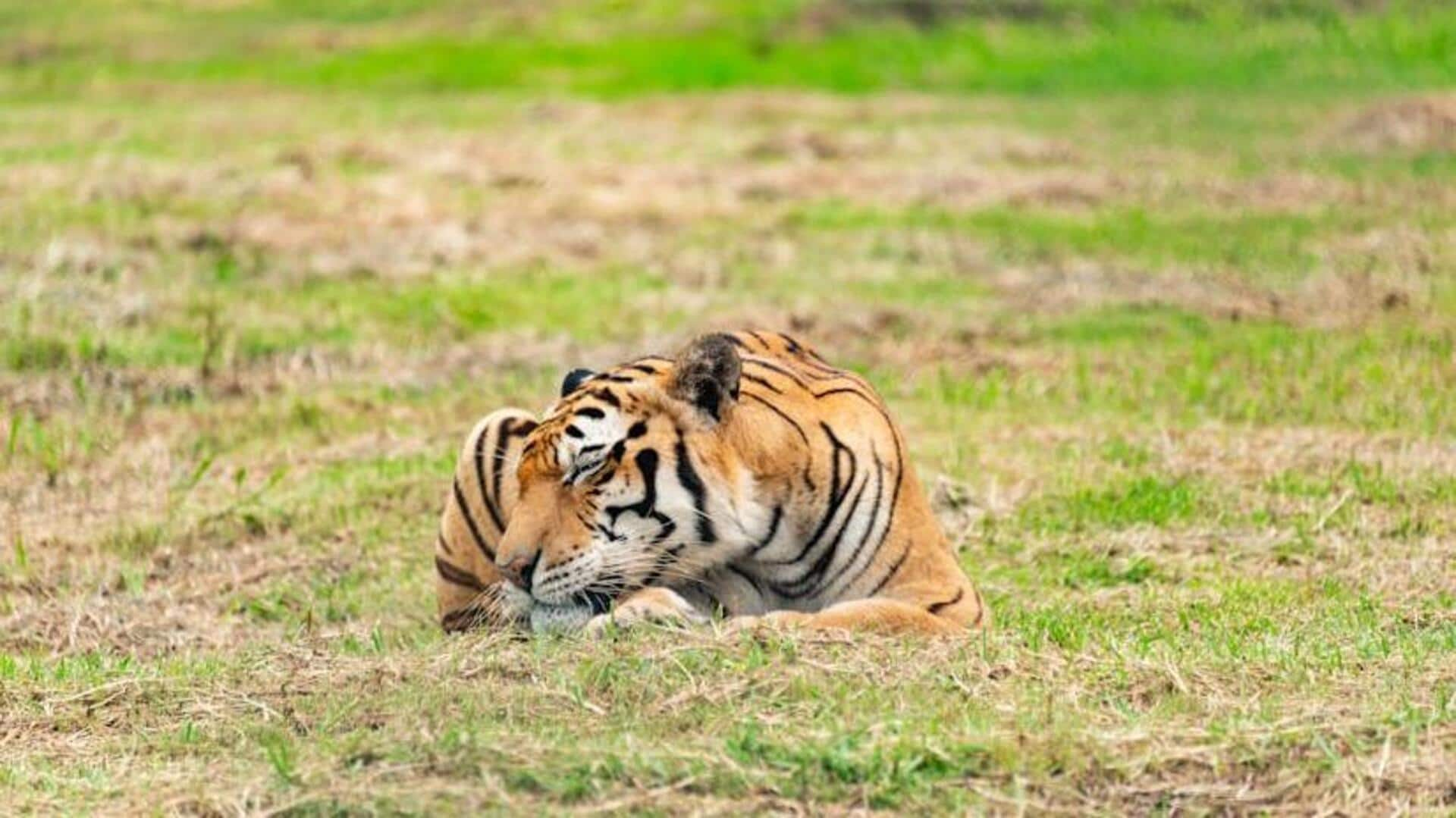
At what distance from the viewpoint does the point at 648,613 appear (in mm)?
7105

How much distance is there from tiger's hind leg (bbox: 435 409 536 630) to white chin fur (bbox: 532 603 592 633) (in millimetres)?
676

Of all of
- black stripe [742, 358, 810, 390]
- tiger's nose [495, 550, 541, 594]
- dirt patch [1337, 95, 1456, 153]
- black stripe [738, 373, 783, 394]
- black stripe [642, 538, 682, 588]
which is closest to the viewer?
tiger's nose [495, 550, 541, 594]

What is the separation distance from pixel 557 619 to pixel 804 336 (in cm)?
746

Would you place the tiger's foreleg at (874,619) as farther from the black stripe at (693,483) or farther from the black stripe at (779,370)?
the black stripe at (779,370)

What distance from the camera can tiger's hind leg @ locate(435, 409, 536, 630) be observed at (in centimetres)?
809

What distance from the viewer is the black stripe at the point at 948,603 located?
7.47 metres

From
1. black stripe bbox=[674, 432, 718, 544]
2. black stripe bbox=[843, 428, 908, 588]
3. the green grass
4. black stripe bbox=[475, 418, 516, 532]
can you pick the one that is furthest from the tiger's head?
the green grass

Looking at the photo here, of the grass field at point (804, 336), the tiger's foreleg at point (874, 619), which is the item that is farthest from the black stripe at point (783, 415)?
the grass field at point (804, 336)

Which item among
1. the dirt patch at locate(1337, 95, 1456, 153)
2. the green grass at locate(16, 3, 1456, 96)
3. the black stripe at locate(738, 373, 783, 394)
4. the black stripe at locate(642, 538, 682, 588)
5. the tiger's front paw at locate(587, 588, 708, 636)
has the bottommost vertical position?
the green grass at locate(16, 3, 1456, 96)

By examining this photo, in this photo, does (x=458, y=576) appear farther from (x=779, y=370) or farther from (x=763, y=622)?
(x=763, y=622)

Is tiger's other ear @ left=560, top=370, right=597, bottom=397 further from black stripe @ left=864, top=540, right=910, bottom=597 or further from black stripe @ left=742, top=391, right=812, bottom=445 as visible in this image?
black stripe @ left=864, top=540, right=910, bottom=597

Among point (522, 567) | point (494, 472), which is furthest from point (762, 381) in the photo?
point (494, 472)

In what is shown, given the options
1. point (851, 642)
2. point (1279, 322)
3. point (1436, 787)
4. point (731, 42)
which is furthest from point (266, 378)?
point (731, 42)

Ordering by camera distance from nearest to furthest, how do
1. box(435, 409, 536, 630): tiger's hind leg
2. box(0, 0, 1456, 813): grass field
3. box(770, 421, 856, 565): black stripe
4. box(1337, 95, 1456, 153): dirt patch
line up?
box(0, 0, 1456, 813): grass field
box(770, 421, 856, 565): black stripe
box(435, 409, 536, 630): tiger's hind leg
box(1337, 95, 1456, 153): dirt patch
